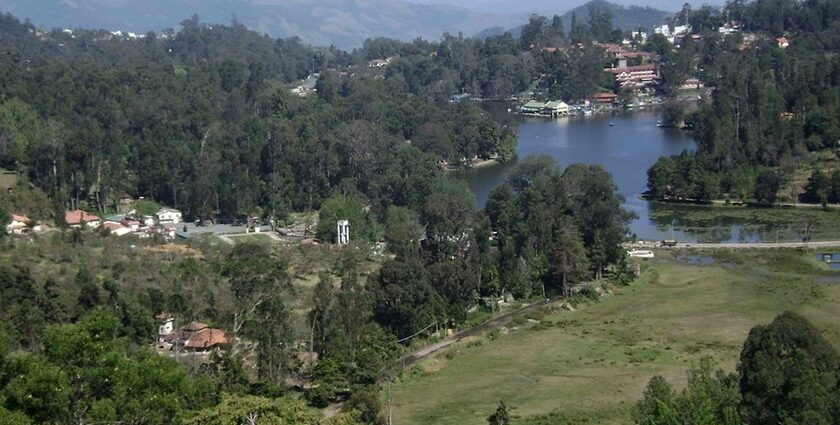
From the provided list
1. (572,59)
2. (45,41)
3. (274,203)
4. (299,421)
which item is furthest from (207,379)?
(45,41)

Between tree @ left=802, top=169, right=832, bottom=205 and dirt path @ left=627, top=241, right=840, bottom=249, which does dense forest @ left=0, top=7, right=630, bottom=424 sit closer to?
dirt path @ left=627, top=241, right=840, bottom=249

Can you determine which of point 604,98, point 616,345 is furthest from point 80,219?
point 604,98

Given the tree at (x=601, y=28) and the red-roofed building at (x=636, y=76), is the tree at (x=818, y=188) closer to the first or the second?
the red-roofed building at (x=636, y=76)

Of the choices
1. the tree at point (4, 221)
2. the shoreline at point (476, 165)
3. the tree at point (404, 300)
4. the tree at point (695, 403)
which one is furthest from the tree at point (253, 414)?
the shoreline at point (476, 165)

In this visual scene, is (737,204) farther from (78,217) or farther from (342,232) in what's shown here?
(78,217)

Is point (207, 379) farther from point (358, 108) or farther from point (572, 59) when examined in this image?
point (572, 59)

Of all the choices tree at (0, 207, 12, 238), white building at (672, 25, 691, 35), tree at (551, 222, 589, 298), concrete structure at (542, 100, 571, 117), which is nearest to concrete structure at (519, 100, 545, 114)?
concrete structure at (542, 100, 571, 117)
